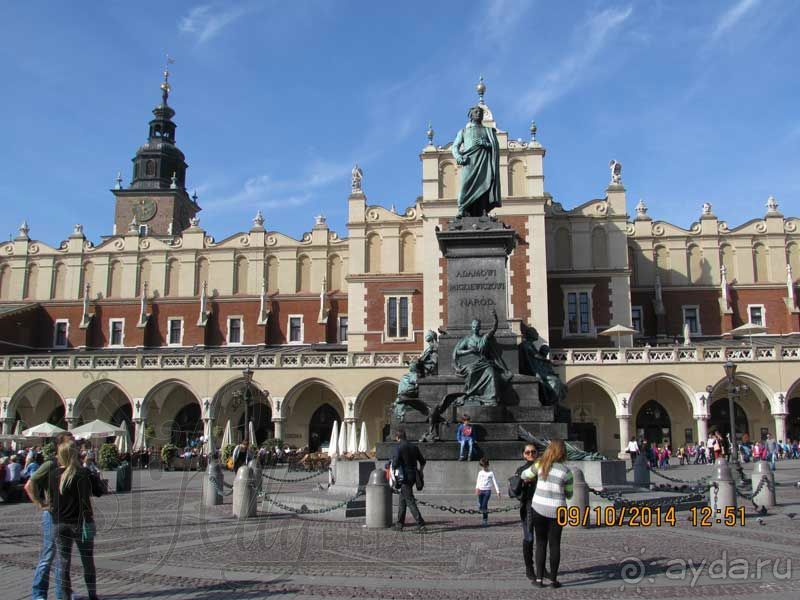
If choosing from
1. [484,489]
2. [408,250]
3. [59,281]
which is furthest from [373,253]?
[484,489]

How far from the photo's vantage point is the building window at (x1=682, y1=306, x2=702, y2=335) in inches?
1816

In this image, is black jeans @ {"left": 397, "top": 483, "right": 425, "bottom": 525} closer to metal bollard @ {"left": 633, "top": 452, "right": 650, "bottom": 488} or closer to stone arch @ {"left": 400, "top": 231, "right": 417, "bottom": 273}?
metal bollard @ {"left": 633, "top": 452, "right": 650, "bottom": 488}

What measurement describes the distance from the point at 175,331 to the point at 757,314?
3440 cm

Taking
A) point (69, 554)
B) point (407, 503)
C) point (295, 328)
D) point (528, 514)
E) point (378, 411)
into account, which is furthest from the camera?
point (295, 328)

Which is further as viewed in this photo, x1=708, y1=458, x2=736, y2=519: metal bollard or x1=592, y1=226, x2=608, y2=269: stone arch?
x1=592, y1=226, x2=608, y2=269: stone arch

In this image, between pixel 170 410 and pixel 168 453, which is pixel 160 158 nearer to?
pixel 170 410

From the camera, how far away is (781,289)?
46.0 meters

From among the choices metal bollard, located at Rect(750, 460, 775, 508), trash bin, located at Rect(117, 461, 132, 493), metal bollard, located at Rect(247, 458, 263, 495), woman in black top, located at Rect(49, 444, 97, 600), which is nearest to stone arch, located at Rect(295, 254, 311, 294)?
trash bin, located at Rect(117, 461, 132, 493)

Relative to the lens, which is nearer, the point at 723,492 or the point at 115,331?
the point at 723,492

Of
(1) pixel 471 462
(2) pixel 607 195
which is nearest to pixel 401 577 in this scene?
(1) pixel 471 462

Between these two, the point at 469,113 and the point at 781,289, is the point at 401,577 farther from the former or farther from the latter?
the point at 781,289

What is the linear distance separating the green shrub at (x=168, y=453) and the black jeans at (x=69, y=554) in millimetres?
27959

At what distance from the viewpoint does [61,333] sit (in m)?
49.6

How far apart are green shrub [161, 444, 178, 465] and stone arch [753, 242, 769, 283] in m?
33.5
